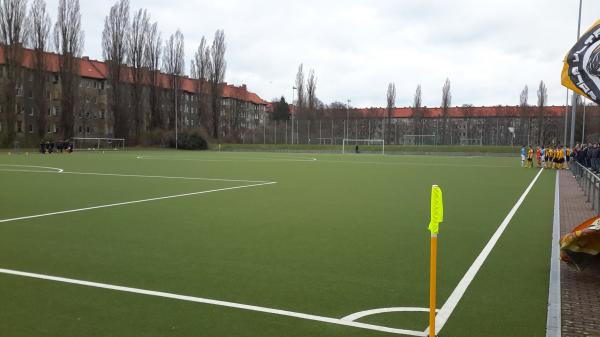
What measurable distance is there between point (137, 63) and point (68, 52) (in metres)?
11.4

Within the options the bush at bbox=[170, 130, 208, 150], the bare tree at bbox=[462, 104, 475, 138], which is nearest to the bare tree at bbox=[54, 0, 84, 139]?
the bush at bbox=[170, 130, 208, 150]

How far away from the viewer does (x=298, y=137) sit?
278 feet

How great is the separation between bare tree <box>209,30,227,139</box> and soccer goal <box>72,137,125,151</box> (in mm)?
15778

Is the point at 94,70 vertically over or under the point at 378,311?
over

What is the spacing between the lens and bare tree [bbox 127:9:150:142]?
7338 cm

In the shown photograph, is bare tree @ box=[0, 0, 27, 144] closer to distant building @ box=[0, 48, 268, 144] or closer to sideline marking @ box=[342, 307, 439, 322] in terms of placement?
distant building @ box=[0, 48, 268, 144]

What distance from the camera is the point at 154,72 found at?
76688 millimetres

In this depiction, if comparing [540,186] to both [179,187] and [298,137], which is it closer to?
[179,187]

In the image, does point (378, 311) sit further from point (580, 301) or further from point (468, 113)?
point (468, 113)

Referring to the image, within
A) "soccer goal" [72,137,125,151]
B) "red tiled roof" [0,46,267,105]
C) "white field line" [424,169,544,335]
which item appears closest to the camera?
"white field line" [424,169,544,335]

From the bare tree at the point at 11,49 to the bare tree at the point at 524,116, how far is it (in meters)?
74.0

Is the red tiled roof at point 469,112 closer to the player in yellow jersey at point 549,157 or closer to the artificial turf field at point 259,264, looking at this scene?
the player in yellow jersey at point 549,157

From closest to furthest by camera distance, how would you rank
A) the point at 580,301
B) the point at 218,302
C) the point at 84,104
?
the point at 218,302 < the point at 580,301 < the point at 84,104

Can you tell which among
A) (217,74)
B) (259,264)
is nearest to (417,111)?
(217,74)
